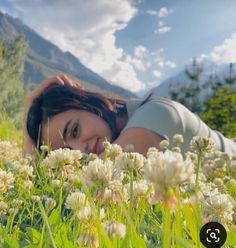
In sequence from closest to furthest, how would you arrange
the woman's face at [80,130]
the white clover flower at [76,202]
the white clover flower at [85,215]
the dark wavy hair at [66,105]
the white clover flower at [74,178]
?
the white clover flower at [85,215] < the white clover flower at [76,202] < the white clover flower at [74,178] < the woman's face at [80,130] < the dark wavy hair at [66,105]

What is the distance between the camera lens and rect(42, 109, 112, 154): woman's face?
3516 millimetres

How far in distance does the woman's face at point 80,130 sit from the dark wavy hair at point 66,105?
48mm

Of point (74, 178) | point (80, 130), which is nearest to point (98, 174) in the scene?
point (74, 178)

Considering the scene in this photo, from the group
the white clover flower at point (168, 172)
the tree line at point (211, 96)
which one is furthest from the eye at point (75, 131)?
the tree line at point (211, 96)

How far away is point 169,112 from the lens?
11.7 feet

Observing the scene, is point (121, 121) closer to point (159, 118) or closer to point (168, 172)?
point (159, 118)

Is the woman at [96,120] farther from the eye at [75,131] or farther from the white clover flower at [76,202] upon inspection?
the white clover flower at [76,202]

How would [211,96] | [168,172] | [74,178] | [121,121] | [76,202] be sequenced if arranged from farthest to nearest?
[211,96] < [121,121] < [74,178] < [76,202] < [168,172]

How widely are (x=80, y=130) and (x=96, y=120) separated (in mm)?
170

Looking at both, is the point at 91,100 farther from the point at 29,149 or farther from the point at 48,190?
the point at 48,190

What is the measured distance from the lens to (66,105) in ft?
12.4

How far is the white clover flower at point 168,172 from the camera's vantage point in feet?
1.46

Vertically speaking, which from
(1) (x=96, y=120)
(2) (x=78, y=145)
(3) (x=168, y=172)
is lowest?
(2) (x=78, y=145)

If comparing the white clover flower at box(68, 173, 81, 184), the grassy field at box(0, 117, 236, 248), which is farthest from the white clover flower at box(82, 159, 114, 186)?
the white clover flower at box(68, 173, 81, 184)
